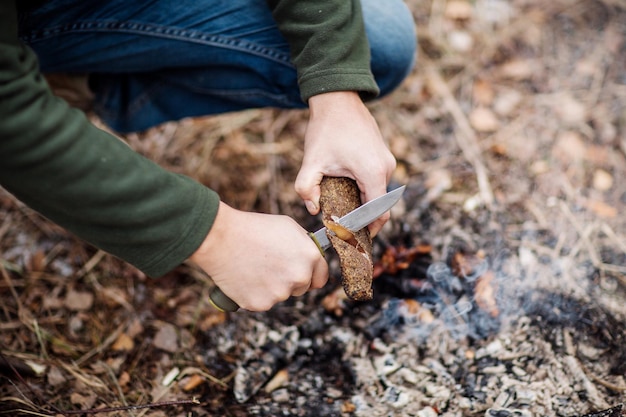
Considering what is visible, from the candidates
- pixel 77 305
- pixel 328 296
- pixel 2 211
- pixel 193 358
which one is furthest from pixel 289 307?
pixel 2 211

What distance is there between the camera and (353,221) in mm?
1715

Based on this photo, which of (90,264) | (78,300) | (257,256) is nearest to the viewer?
(257,256)

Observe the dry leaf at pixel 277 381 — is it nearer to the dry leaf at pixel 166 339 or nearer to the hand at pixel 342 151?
the dry leaf at pixel 166 339

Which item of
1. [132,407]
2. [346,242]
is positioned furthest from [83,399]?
[346,242]

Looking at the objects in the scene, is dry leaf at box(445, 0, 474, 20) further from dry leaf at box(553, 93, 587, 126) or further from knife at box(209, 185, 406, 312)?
knife at box(209, 185, 406, 312)

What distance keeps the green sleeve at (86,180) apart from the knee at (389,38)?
1.15 m

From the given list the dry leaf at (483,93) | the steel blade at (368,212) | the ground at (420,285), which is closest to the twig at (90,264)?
the ground at (420,285)

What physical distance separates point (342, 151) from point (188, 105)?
3.59ft

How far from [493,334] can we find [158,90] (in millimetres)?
1932

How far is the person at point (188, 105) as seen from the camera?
133 cm

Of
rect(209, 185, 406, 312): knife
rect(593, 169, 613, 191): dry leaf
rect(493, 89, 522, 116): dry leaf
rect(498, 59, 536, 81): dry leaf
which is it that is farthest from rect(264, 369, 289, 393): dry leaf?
rect(498, 59, 536, 81): dry leaf

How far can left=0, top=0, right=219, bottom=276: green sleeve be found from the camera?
126cm

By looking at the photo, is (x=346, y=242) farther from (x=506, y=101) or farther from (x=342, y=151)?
(x=506, y=101)

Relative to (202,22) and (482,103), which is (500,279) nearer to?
(482,103)
